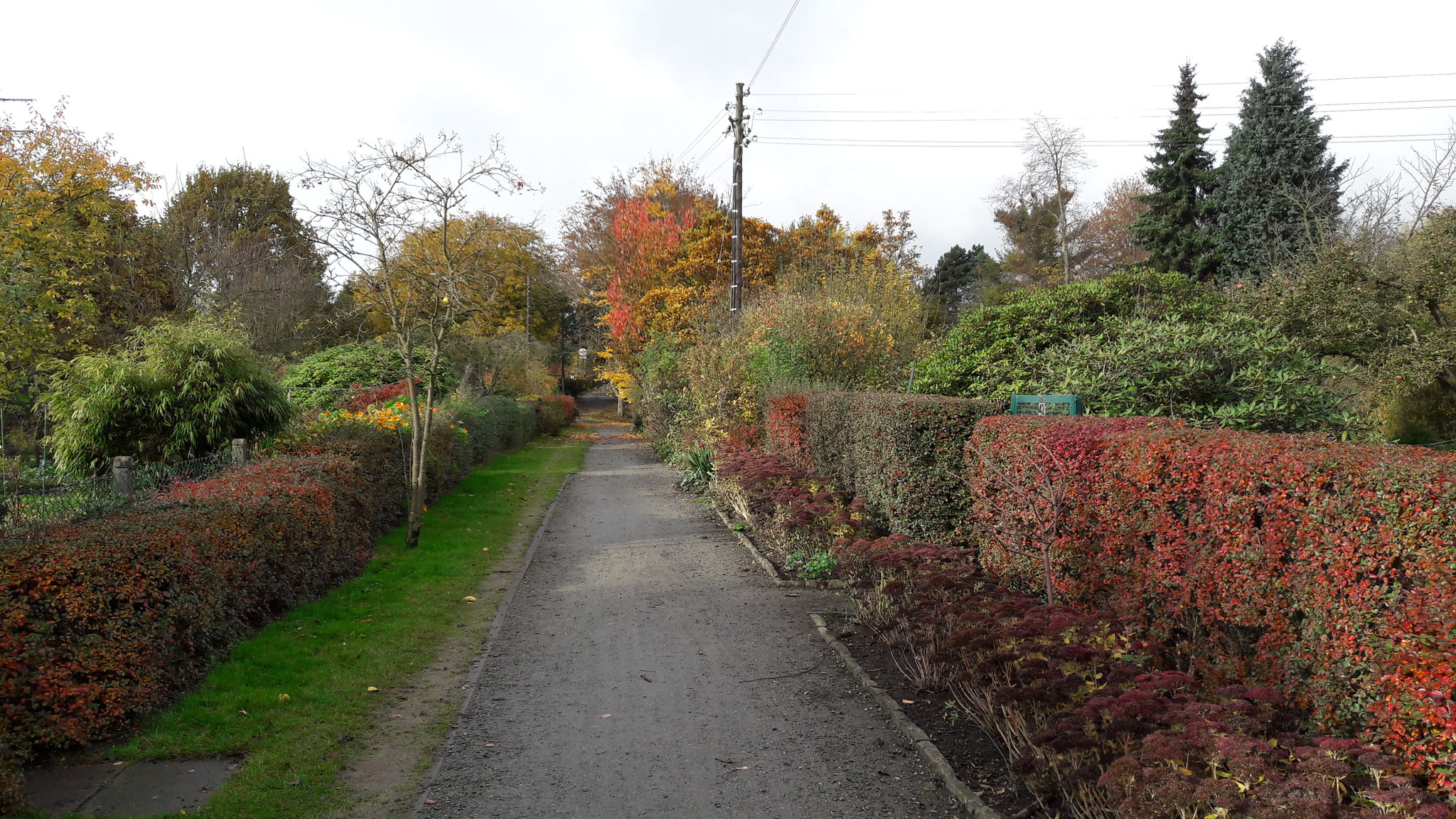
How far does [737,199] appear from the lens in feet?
61.3

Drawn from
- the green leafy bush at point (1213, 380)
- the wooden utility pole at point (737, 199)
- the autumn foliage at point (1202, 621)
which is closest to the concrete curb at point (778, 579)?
the autumn foliage at point (1202, 621)

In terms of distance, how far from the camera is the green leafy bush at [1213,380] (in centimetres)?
762

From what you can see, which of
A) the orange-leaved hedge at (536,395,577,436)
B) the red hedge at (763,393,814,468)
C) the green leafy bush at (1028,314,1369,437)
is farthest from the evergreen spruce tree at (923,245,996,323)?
the green leafy bush at (1028,314,1369,437)

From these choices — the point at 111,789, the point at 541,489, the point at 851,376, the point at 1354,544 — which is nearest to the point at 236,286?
the point at 541,489

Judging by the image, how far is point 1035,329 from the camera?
37.0 feet

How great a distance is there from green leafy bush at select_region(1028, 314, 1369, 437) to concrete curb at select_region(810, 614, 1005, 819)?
166 inches

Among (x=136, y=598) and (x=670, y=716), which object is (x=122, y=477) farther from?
(x=670, y=716)

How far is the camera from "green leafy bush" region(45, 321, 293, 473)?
9.41 meters

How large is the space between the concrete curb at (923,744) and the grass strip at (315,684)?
305cm

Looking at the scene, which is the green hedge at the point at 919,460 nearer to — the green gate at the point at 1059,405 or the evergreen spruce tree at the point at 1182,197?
the green gate at the point at 1059,405

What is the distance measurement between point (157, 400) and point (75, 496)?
413 cm

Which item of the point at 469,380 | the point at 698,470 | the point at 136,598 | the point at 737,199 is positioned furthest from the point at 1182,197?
the point at 136,598

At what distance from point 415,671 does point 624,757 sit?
2324mm

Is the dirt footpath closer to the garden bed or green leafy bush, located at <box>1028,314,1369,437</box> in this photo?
the garden bed
